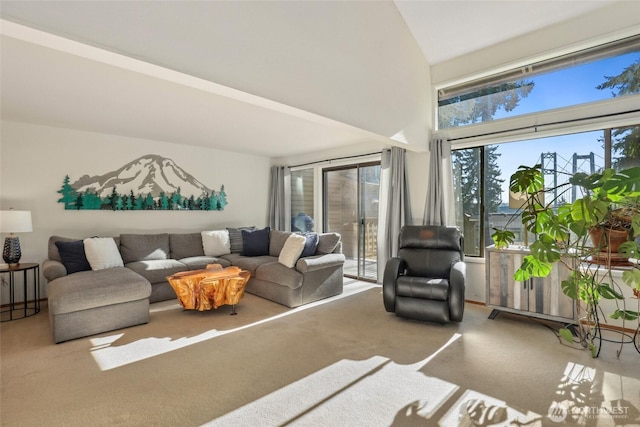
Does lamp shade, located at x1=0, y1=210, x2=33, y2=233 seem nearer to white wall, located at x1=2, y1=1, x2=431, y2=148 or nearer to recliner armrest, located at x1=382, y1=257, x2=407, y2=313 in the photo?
white wall, located at x1=2, y1=1, x2=431, y2=148

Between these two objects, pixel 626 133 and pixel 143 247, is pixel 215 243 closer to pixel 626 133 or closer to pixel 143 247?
pixel 143 247

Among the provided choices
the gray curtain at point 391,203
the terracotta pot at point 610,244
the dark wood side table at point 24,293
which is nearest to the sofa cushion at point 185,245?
the dark wood side table at point 24,293

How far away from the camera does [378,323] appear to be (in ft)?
10.6

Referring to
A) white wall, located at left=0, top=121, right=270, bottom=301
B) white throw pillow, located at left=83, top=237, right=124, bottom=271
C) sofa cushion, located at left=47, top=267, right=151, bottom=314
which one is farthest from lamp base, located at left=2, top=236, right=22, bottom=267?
sofa cushion, located at left=47, top=267, right=151, bottom=314

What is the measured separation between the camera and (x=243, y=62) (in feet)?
7.32

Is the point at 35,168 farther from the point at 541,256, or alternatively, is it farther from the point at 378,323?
the point at 541,256

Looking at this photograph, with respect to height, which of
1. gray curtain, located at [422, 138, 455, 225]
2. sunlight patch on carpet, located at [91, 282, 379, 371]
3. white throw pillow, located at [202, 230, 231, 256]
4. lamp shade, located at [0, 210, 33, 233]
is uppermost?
gray curtain, located at [422, 138, 455, 225]

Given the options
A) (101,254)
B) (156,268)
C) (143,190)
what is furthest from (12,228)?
(143,190)

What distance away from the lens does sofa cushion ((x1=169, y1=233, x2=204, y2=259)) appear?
4.77 metres

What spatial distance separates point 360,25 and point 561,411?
11.7 feet

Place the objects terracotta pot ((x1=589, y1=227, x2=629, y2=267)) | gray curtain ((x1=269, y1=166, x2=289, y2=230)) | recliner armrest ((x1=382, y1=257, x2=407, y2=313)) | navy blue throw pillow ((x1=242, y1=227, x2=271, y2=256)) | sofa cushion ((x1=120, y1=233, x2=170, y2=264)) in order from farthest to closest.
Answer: gray curtain ((x1=269, y1=166, x2=289, y2=230)) → navy blue throw pillow ((x1=242, y1=227, x2=271, y2=256)) → sofa cushion ((x1=120, y1=233, x2=170, y2=264)) → recliner armrest ((x1=382, y1=257, x2=407, y2=313)) → terracotta pot ((x1=589, y1=227, x2=629, y2=267))

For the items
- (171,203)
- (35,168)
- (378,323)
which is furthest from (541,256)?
(35,168)

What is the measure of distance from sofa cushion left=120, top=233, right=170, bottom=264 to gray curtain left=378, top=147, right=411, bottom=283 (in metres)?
3.29

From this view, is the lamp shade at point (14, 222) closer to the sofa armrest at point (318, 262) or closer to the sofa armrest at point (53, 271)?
the sofa armrest at point (53, 271)
